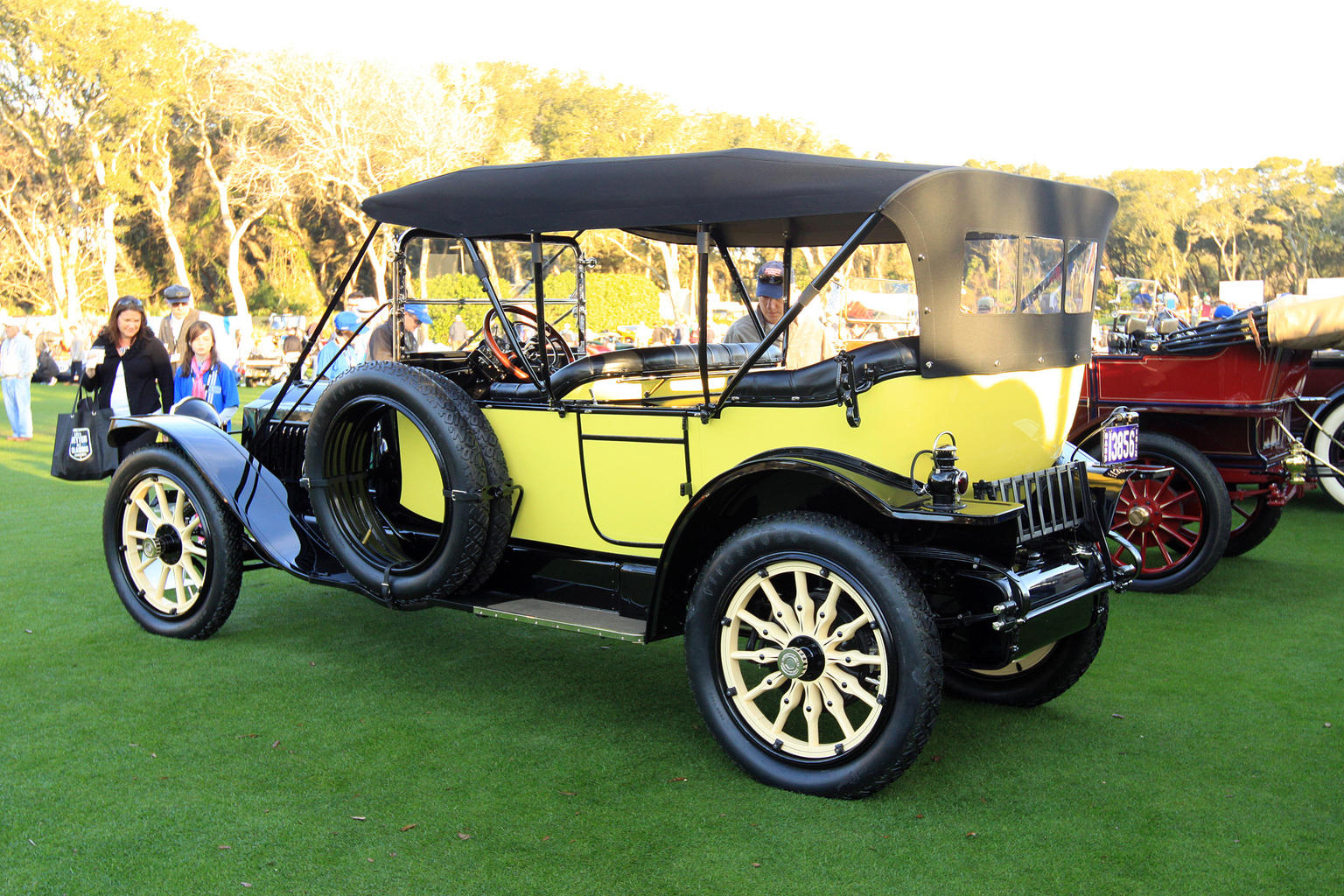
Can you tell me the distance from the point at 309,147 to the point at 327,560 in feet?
107

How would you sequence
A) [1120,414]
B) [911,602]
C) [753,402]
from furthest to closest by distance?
[1120,414]
[753,402]
[911,602]

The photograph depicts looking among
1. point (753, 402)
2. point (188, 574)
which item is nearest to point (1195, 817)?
point (753, 402)

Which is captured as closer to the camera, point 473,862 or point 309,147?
point 473,862

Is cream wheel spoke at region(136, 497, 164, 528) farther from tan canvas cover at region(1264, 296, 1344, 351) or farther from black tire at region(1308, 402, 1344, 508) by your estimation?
black tire at region(1308, 402, 1344, 508)

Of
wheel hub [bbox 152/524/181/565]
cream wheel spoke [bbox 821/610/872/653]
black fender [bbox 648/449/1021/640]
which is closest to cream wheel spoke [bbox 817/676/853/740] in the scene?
cream wheel spoke [bbox 821/610/872/653]

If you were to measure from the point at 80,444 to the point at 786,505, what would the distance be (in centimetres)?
430

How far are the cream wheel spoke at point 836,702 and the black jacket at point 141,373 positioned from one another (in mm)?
5175

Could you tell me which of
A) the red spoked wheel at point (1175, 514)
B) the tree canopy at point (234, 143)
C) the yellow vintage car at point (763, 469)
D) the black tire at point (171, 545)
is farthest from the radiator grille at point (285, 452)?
the tree canopy at point (234, 143)

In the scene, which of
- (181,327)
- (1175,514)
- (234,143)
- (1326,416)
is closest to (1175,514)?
(1175,514)

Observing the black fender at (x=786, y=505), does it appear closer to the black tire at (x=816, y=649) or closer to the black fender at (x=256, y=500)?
the black tire at (x=816, y=649)

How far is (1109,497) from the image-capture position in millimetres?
4055

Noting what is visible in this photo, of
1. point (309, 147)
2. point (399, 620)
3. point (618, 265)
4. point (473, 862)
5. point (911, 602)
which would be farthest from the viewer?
point (618, 265)

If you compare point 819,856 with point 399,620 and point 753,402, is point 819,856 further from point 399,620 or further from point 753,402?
point 399,620

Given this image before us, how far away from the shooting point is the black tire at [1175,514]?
5.79 m
